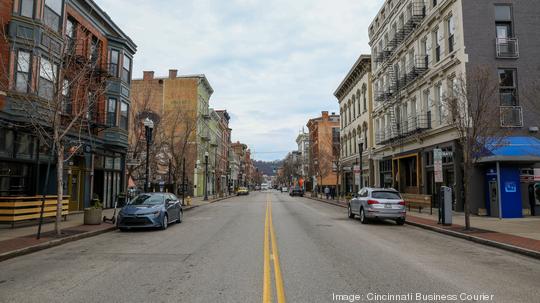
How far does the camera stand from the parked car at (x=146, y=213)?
51.3 ft

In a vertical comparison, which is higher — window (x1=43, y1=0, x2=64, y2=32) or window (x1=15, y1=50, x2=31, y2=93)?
window (x1=43, y1=0, x2=64, y2=32)

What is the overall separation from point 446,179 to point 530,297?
795 inches

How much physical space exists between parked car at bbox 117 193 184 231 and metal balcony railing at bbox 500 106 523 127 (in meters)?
17.5

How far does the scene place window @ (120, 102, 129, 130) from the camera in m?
27.9

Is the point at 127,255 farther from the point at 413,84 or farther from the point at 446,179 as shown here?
the point at 413,84

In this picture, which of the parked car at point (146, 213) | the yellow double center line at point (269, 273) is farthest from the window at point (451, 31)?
the parked car at point (146, 213)

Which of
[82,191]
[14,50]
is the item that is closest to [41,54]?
[14,50]

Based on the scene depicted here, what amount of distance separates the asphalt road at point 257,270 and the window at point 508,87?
1286 cm

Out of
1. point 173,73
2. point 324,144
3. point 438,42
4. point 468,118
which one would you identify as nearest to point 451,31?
point 438,42

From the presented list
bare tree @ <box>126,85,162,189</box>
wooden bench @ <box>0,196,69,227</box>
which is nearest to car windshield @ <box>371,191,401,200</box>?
bare tree @ <box>126,85,162,189</box>

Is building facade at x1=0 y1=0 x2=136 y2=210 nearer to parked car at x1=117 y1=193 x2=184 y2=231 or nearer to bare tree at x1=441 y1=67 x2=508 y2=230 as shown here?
parked car at x1=117 y1=193 x2=184 y2=231

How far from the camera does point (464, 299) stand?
627cm

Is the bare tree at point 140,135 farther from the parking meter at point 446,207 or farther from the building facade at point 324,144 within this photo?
the building facade at point 324,144

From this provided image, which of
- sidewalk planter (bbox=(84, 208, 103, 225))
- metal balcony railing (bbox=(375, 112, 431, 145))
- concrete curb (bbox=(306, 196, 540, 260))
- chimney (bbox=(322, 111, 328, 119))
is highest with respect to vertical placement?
chimney (bbox=(322, 111, 328, 119))
